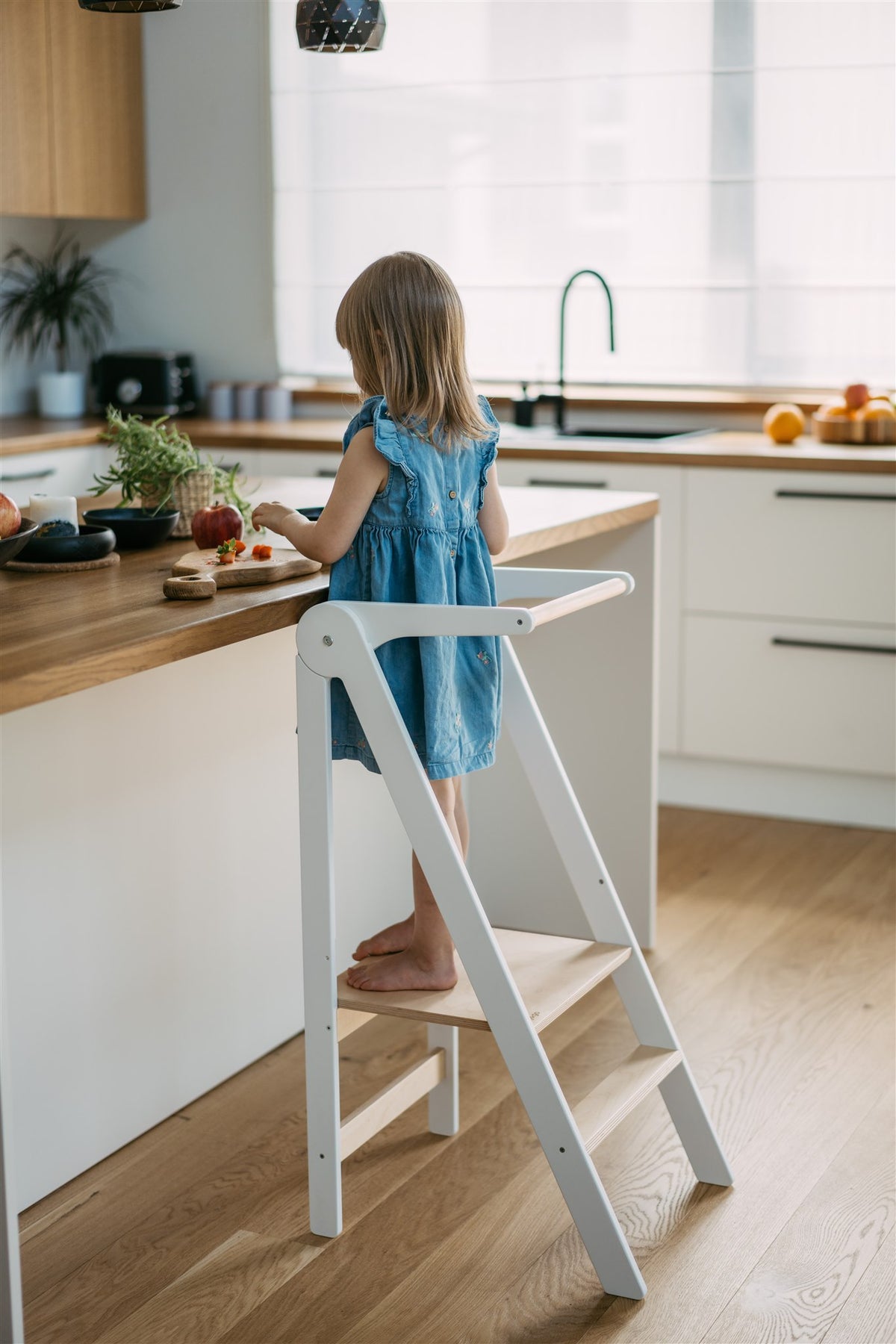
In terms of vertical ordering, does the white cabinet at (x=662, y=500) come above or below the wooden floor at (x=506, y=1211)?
above

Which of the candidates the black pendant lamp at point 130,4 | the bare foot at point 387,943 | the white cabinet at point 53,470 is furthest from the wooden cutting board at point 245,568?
the white cabinet at point 53,470

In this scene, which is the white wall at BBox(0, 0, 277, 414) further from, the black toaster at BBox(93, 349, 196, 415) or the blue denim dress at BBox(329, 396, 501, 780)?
the blue denim dress at BBox(329, 396, 501, 780)

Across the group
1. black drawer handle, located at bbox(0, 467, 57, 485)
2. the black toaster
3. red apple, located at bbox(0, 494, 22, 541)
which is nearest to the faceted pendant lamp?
red apple, located at bbox(0, 494, 22, 541)

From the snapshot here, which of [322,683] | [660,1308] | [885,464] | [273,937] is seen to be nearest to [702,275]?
[885,464]

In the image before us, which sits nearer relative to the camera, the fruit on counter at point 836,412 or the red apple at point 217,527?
the red apple at point 217,527

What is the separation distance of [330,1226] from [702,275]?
3.03 m

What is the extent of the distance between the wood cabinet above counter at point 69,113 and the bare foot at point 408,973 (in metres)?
3.06

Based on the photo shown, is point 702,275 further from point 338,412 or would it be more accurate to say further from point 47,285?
point 47,285

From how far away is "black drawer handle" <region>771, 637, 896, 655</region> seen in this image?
3572 millimetres

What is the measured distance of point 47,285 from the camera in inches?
188

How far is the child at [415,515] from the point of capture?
6.05ft

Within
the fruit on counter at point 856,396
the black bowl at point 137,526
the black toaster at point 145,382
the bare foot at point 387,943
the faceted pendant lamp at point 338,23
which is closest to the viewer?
the bare foot at point 387,943

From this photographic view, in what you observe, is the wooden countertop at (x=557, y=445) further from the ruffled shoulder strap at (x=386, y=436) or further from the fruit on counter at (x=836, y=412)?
the ruffled shoulder strap at (x=386, y=436)

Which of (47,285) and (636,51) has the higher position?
(636,51)
